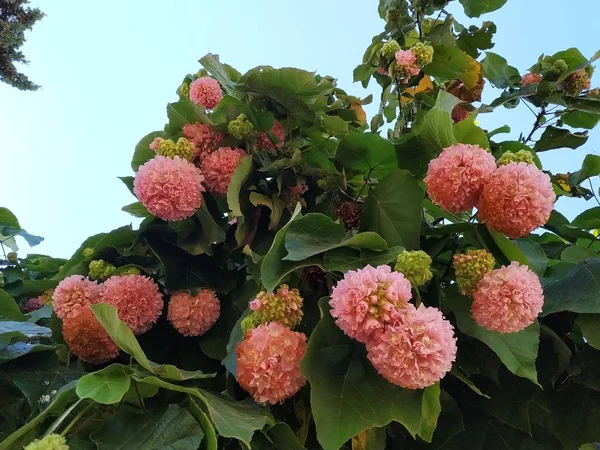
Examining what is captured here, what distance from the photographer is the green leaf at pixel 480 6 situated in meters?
1.17

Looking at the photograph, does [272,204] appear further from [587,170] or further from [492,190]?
[587,170]

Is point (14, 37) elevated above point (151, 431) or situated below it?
above

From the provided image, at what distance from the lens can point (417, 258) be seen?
2.01 feet

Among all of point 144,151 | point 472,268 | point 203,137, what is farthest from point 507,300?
point 144,151

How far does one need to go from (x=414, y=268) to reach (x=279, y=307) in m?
0.14

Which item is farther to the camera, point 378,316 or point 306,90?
point 306,90

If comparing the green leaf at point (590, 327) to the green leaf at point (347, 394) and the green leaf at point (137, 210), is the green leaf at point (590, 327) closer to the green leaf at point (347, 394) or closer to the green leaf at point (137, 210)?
the green leaf at point (347, 394)

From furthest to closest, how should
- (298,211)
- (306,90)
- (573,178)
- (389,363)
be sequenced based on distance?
(573,178), (306,90), (298,211), (389,363)

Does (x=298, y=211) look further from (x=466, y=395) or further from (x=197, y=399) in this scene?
(x=466, y=395)

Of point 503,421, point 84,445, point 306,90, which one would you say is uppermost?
point 306,90

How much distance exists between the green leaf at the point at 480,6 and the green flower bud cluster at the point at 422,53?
22 centimetres

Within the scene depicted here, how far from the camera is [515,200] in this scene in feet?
2.07

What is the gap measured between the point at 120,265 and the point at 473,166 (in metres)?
0.49

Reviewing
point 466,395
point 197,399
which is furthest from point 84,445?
point 466,395
